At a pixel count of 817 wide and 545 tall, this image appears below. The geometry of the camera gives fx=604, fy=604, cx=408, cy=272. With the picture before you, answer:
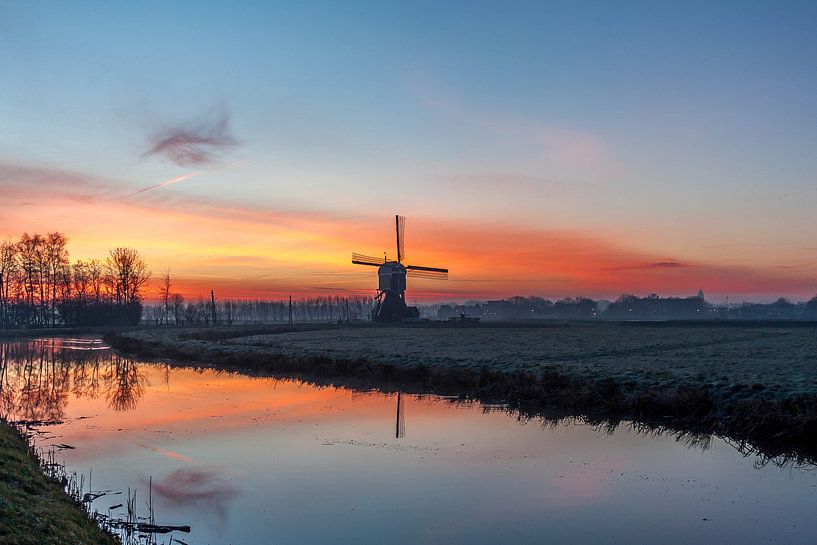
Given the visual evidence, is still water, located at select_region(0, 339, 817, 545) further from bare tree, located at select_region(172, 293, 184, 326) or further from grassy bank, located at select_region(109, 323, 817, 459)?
bare tree, located at select_region(172, 293, 184, 326)

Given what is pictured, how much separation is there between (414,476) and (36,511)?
7.57 m

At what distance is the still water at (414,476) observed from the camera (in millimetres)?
10750

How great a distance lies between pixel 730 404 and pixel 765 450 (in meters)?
3.40

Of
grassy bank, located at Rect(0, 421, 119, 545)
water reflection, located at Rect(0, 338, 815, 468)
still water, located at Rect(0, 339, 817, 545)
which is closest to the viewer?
grassy bank, located at Rect(0, 421, 119, 545)

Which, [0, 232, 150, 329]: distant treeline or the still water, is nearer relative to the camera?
the still water

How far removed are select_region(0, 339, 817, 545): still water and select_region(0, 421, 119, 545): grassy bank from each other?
1.10m

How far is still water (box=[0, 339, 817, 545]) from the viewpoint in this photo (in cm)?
1075

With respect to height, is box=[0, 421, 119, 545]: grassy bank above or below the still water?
above

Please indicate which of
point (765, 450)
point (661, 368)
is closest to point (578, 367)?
point (661, 368)

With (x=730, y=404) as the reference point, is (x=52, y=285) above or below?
above

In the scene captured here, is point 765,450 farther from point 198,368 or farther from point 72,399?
point 198,368

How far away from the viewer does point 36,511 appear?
30.8ft

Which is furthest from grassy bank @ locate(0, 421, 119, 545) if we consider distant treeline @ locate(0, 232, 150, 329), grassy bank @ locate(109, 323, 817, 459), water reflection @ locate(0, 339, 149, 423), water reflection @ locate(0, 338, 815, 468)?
distant treeline @ locate(0, 232, 150, 329)

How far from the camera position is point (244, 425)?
66.4 ft
